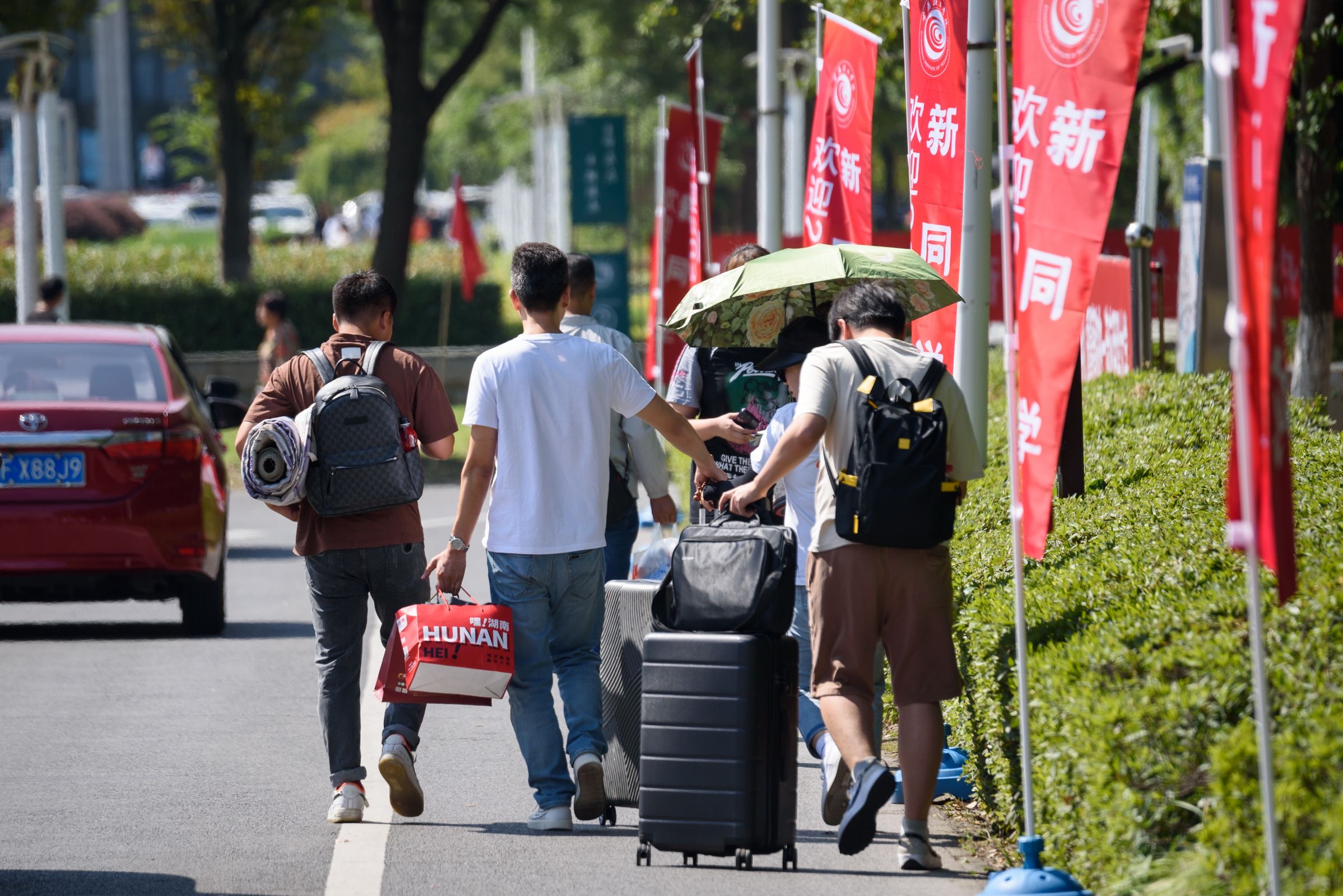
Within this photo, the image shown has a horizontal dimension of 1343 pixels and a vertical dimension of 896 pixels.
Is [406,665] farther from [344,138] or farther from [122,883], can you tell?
[344,138]

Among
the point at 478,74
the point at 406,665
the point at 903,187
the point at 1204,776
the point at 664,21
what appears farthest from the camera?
the point at 478,74

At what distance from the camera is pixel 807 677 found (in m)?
6.29

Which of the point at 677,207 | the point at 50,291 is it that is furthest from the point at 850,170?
the point at 50,291

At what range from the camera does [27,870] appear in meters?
5.53

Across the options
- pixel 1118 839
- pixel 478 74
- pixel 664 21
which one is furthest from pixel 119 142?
pixel 1118 839

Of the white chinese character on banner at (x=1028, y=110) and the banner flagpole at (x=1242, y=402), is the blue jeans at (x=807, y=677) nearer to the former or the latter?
the white chinese character on banner at (x=1028, y=110)

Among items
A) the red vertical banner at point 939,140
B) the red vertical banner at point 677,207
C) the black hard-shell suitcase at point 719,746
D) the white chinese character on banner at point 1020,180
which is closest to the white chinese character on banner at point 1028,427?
the white chinese character on banner at point 1020,180

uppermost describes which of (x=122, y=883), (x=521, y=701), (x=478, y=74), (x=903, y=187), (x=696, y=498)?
(x=478, y=74)

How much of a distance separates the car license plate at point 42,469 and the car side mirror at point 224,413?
4.26ft

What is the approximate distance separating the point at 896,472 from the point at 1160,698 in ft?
3.58

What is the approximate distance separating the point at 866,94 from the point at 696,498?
3708 mm

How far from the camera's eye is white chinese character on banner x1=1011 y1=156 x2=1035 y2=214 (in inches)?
218

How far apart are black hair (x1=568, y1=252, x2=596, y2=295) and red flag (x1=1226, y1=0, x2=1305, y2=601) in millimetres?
3917

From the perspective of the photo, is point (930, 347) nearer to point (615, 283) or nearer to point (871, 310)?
point (871, 310)
